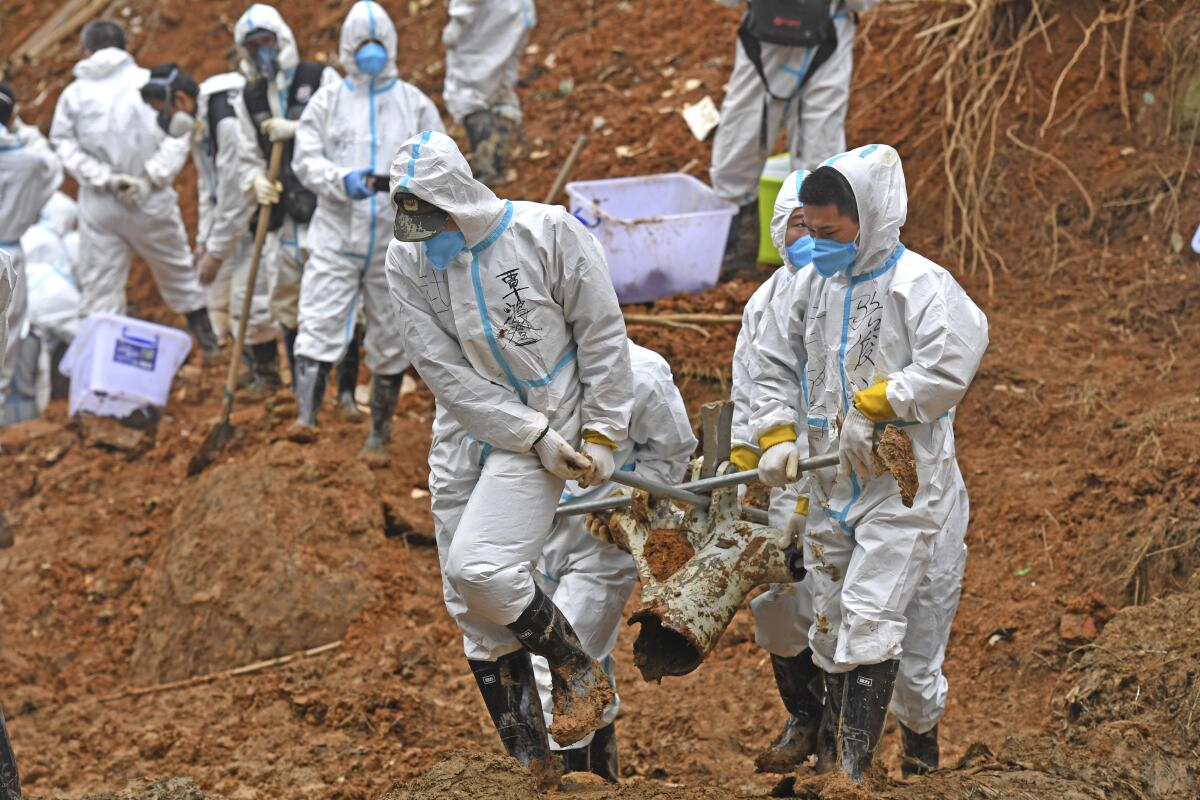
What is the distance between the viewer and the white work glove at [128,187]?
970 centimetres

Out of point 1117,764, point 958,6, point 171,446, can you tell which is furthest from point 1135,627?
point 171,446

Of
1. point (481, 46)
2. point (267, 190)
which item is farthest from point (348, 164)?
point (481, 46)

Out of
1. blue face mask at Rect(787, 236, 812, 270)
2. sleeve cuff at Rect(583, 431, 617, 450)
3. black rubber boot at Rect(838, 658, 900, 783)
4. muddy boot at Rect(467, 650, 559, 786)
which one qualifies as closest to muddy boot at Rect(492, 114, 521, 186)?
blue face mask at Rect(787, 236, 812, 270)

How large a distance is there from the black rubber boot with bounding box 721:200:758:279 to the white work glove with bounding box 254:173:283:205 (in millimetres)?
2357

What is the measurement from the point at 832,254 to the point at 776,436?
59 cm

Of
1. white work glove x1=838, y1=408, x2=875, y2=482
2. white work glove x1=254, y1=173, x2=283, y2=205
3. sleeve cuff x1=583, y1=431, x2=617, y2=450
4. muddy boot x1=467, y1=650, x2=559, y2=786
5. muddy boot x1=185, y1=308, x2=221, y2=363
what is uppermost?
white work glove x1=838, y1=408, x2=875, y2=482

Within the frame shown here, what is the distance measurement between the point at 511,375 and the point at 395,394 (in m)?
3.51

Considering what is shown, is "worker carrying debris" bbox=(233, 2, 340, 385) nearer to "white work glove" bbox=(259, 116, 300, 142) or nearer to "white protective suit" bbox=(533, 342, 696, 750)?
"white work glove" bbox=(259, 116, 300, 142)

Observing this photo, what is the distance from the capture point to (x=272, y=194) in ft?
26.7

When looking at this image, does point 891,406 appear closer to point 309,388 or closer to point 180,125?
point 309,388

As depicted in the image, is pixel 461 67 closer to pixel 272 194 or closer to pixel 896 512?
pixel 272 194

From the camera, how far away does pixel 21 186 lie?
9.19 m

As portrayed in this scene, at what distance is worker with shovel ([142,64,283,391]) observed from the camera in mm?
8969

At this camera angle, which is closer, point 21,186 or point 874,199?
point 874,199
